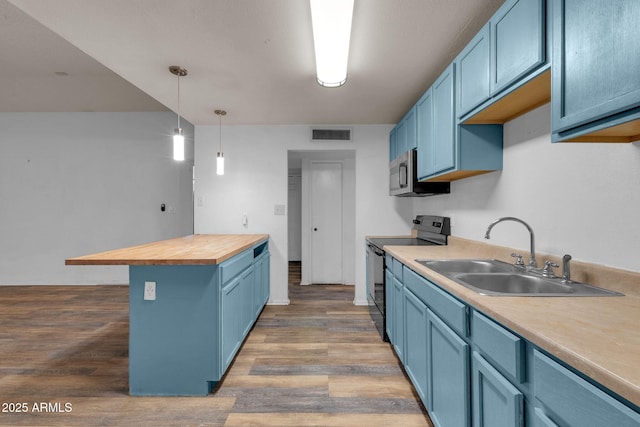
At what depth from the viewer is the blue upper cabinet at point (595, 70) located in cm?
80

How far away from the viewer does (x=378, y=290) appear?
2785mm

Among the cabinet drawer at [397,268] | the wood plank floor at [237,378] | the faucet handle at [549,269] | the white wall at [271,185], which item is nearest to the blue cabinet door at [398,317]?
the cabinet drawer at [397,268]

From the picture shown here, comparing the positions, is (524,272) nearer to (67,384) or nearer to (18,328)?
(67,384)

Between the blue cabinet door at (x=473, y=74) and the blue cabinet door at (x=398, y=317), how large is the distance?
4.19 ft

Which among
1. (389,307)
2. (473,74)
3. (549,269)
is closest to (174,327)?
(389,307)

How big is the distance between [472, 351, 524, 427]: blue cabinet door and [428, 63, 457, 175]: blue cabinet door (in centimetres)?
133

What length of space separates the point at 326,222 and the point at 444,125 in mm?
2860

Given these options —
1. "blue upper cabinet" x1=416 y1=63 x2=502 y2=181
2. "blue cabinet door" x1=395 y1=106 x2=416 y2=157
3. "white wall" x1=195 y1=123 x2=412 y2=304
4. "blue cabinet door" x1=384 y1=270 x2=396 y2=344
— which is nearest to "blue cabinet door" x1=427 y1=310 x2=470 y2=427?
"blue cabinet door" x1=384 y1=270 x2=396 y2=344

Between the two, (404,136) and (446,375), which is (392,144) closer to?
(404,136)

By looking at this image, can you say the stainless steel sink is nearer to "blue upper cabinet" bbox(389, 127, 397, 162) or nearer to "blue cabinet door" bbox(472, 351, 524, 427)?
"blue cabinet door" bbox(472, 351, 524, 427)

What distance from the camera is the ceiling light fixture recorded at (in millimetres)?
1415

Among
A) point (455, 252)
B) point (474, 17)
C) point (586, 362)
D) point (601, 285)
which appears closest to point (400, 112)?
point (474, 17)

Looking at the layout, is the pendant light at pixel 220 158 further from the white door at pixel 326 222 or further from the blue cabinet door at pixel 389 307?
the blue cabinet door at pixel 389 307

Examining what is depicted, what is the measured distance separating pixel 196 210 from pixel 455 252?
3.10 metres
